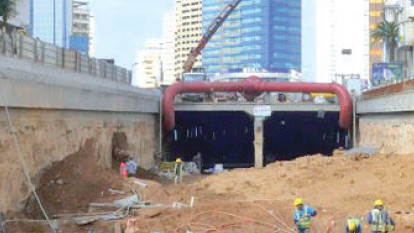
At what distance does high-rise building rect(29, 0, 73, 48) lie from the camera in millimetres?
124188

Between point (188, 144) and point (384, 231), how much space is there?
159 ft

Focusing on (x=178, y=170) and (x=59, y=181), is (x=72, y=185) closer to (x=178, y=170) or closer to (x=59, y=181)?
(x=59, y=181)

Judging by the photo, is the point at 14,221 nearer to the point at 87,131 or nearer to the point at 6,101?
the point at 6,101

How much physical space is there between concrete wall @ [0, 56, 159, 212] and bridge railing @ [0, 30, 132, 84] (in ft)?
2.14

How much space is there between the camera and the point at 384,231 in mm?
14102

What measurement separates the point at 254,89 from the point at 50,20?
90.4m

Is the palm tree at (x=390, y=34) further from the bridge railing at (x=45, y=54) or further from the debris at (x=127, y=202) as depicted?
the debris at (x=127, y=202)

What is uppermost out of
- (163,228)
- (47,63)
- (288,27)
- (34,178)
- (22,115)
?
(288,27)

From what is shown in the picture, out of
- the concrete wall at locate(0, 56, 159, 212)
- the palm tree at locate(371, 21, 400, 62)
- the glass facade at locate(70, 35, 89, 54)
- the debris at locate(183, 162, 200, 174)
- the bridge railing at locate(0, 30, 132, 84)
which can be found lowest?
the debris at locate(183, 162, 200, 174)

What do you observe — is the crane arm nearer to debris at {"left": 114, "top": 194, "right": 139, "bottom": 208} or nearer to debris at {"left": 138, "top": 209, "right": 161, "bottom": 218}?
debris at {"left": 114, "top": 194, "right": 139, "bottom": 208}

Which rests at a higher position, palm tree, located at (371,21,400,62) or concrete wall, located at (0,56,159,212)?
palm tree, located at (371,21,400,62)

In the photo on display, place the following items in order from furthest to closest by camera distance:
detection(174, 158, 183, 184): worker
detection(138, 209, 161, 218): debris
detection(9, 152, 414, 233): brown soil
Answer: detection(174, 158, 183, 184): worker → detection(138, 209, 161, 218): debris → detection(9, 152, 414, 233): brown soil

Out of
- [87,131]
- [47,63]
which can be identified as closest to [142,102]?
[87,131]

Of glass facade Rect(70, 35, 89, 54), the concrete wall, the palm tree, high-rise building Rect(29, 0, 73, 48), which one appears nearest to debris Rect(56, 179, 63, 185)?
the concrete wall
